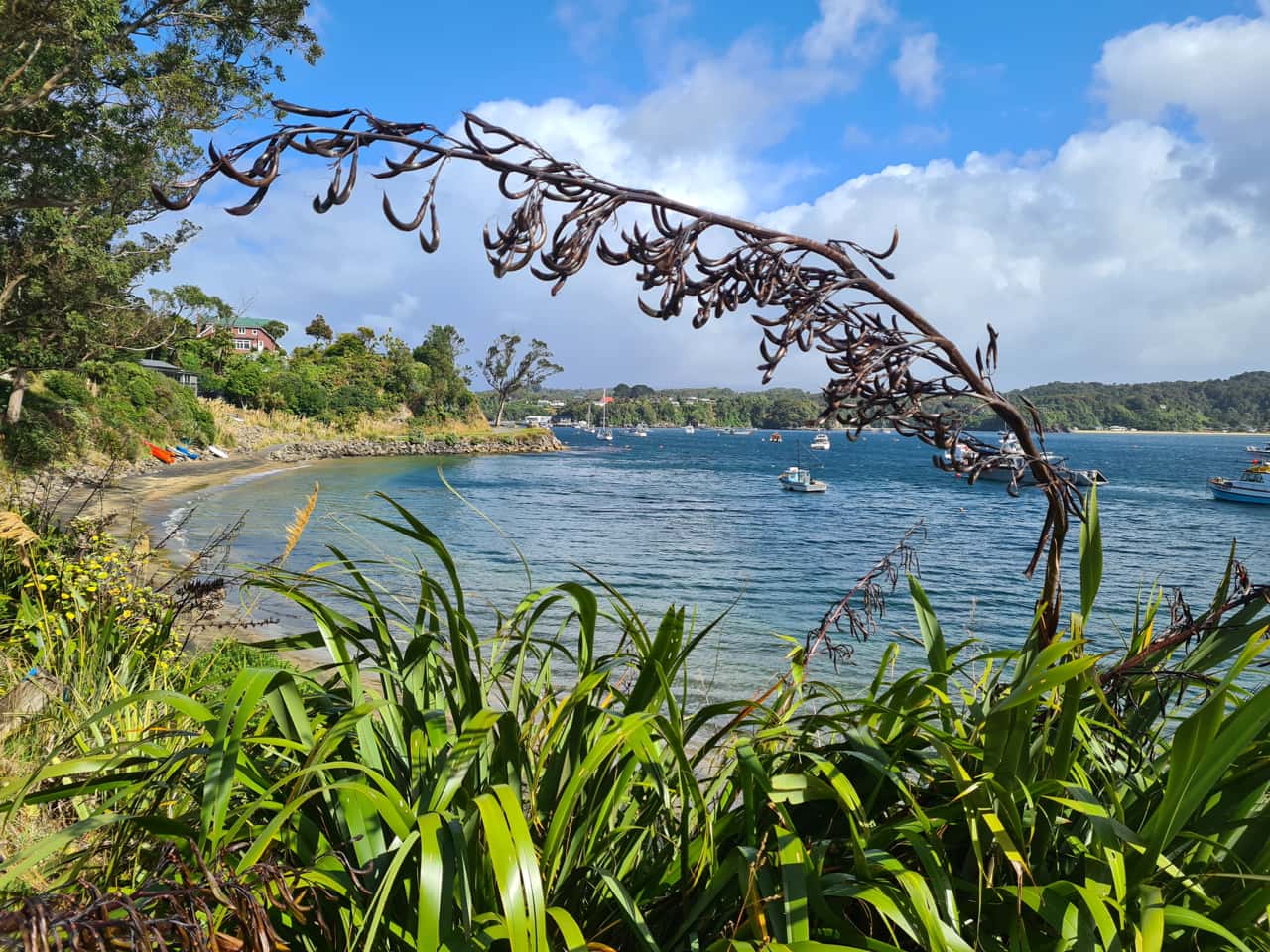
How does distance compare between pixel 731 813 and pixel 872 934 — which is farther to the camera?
pixel 731 813

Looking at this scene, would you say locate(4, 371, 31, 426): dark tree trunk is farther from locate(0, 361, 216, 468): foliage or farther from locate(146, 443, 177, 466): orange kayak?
locate(146, 443, 177, 466): orange kayak

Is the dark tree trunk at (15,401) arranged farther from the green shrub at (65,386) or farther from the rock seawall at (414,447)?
the rock seawall at (414,447)

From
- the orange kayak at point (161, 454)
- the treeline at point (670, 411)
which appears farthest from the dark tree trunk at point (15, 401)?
the treeline at point (670, 411)

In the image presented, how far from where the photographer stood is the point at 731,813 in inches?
59.5

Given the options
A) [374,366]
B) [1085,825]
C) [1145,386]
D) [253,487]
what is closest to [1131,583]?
[1085,825]

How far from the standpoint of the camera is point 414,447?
206 ft

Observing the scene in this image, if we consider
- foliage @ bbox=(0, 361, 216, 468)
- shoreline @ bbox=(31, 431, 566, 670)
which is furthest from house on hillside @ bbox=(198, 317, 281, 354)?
foliage @ bbox=(0, 361, 216, 468)

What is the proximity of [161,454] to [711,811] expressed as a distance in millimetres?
37034

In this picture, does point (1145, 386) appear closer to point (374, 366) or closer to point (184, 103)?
point (374, 366)

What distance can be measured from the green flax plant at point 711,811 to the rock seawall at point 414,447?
45.2 metres

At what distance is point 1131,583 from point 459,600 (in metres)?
23.1

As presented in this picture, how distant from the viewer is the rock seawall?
4784 centimetres

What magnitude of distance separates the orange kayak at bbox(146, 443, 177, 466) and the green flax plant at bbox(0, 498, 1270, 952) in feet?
118

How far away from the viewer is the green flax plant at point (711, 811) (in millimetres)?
1152
